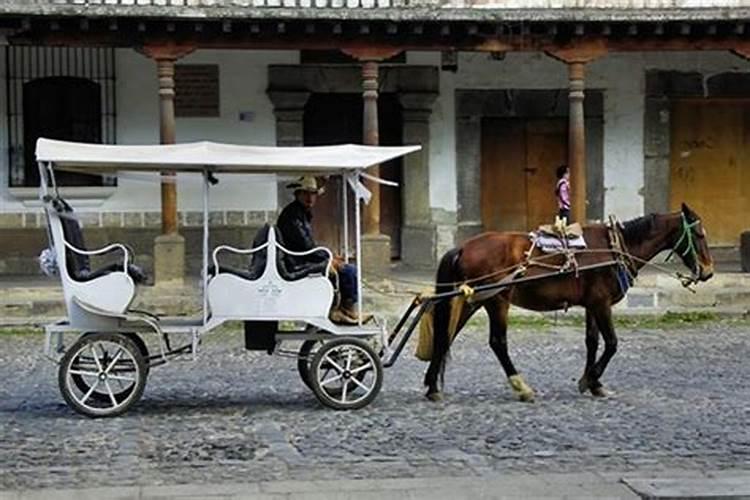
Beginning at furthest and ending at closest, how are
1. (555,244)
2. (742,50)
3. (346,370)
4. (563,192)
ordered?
(563,192) → (742,50) → (555,244) → (346,370)

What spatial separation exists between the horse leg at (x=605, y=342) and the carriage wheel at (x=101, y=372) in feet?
12.0

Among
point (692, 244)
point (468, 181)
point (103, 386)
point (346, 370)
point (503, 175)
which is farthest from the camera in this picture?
point (503, 175)

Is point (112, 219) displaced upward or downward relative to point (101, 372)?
upward

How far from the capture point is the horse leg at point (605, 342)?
10.3m

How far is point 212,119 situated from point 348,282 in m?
9.82

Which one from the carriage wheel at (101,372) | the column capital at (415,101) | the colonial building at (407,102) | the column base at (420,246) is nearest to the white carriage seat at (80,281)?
the carriage wheel at (101,372)

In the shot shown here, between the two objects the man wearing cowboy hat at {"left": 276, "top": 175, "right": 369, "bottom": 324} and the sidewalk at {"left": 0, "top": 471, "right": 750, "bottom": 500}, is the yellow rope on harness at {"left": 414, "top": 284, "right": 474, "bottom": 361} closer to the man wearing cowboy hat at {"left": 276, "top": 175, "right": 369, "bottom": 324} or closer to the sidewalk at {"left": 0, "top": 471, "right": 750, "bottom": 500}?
the man wearing cowboy hat at {"left": 276, "top": 175, "right": 369, "bottom": 324}

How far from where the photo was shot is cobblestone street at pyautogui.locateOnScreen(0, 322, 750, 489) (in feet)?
25.9

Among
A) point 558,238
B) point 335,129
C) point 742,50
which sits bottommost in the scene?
point 558,238

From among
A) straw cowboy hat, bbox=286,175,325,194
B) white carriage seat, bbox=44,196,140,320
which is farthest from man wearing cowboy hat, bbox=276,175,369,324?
white carriage seat, bbox=44,196,140,320

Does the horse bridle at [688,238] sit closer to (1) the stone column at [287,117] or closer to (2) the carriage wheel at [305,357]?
(2) the carriage wheel at [305,357]

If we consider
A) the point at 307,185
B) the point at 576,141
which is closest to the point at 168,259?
the point at 576,141

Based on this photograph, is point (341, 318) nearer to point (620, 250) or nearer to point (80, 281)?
point (80, 281)

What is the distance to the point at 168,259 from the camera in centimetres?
1675
